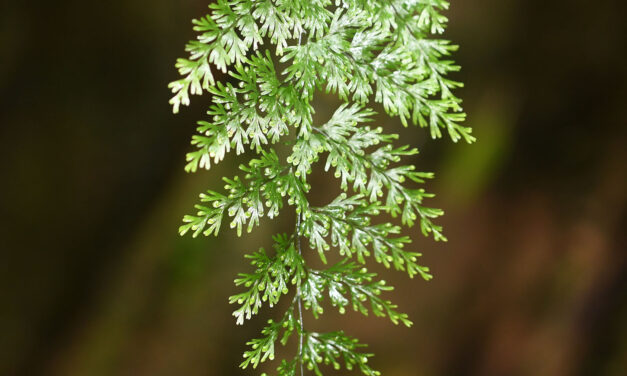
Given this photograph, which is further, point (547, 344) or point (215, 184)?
point (547, 344)

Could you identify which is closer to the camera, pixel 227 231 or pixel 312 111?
pixel 312 111

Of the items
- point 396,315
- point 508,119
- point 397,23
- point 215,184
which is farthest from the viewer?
point 508,119

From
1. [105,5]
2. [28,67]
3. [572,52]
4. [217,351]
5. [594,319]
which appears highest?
[572,52]

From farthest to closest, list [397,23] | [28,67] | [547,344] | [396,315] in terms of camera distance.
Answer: [547,344], [28,67], [396,315], [397,23]

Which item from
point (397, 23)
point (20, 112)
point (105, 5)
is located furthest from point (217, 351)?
point (397, 23)

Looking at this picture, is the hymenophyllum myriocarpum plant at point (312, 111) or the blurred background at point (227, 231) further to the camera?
the blurred background at point (227, 231)

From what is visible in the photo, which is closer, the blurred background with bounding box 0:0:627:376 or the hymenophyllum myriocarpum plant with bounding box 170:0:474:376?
the hymenophyllum myriocarpum plant with bounding box 170:0:474:376

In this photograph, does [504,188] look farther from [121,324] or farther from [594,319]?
[121,324]

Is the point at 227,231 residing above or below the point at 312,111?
below
